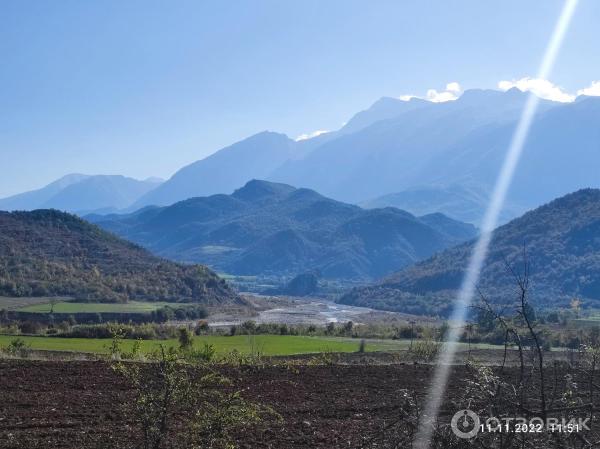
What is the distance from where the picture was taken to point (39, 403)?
13.4 metres

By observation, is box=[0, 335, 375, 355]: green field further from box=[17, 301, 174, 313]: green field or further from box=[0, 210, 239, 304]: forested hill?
box=[0, 210, 239, 304]: forested hill

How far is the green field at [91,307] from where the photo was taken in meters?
51.6

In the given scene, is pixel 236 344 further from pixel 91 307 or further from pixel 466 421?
pixel 91 307

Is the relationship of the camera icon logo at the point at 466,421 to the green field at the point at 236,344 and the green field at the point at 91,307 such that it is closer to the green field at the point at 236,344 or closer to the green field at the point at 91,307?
the green field at the point at 236,344

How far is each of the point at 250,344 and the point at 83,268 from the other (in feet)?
158

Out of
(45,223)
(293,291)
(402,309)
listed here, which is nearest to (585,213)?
(402,309)

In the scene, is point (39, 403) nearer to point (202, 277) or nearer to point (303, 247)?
point (202, 277)

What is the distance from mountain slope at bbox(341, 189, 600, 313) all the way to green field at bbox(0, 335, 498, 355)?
40.1 meters

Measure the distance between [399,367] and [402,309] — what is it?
6624 centimetres

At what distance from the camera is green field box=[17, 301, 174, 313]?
51594 millimetres

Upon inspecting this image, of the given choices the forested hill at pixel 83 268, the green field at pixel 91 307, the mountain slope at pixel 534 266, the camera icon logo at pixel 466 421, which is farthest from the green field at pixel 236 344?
the mountain slope at pixel 534 266

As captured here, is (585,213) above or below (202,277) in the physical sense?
above

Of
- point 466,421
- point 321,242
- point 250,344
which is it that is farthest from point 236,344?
point 321,242

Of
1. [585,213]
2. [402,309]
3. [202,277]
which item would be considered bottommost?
[402,309]
